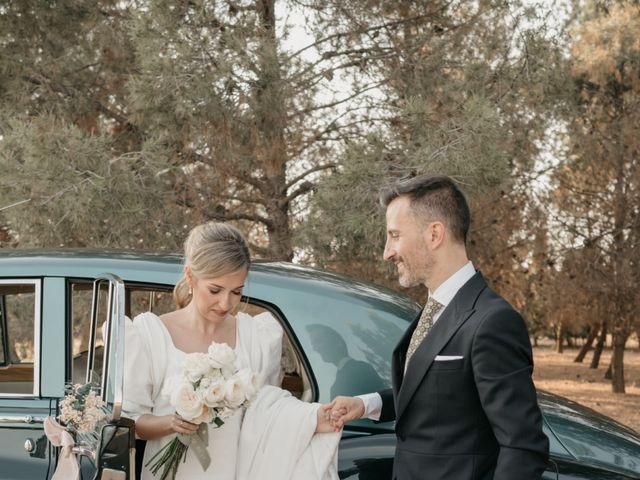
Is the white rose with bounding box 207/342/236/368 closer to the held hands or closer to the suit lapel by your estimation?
the held hands

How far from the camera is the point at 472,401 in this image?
260cm

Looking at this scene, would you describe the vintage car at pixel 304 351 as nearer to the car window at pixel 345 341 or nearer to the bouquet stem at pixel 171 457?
the car window at pixel 345 341

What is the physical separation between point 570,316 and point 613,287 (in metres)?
2.08

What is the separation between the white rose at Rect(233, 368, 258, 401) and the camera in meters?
2.92

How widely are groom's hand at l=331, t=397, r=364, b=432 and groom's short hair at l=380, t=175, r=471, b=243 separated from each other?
29.6 inches

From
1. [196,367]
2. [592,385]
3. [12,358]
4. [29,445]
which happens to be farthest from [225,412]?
[592,385]

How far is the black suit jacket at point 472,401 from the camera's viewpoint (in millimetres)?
2443

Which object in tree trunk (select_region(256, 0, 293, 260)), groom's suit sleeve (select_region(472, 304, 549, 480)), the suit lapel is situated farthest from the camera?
tree trunk (select_region(256, 0, 293, 260))

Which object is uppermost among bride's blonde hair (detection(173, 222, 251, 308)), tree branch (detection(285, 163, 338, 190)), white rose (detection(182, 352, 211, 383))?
tree branch (detection(285, 163, 338, 190))

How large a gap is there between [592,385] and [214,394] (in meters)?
20.0

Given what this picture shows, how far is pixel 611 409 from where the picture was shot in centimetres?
1614

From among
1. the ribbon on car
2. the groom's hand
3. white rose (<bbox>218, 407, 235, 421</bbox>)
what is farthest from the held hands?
the ribbon on car

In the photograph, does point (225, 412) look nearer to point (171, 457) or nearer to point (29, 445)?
point (171, 457)

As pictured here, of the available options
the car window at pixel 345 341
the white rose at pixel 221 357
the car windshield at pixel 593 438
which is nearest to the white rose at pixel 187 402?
the white rose at pixel 221 357
